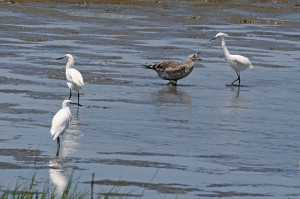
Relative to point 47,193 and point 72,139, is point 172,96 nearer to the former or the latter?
point 72,139

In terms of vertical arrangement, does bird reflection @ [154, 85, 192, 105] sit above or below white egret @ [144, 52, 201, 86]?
below

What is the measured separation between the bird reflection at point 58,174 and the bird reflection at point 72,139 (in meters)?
0.50

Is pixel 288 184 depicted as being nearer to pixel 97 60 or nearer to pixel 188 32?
pixel 97 60

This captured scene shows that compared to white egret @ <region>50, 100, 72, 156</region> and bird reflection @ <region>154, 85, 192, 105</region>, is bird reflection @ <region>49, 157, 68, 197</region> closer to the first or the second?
white egret @ <region>50, 100, 72, 156</region>

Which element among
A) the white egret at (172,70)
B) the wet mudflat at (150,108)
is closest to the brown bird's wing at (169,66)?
the white egret at (172,70)

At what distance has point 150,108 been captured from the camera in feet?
64.3

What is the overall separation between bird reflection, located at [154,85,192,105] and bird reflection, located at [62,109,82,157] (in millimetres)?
2892

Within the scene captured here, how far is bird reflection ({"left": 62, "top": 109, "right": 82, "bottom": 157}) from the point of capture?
50.4ft

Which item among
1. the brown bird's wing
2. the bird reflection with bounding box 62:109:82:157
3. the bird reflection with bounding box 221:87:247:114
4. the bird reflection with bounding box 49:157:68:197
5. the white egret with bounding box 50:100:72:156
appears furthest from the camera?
the brown bird's wing

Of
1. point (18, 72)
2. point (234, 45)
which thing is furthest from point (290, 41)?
point (18, 72)

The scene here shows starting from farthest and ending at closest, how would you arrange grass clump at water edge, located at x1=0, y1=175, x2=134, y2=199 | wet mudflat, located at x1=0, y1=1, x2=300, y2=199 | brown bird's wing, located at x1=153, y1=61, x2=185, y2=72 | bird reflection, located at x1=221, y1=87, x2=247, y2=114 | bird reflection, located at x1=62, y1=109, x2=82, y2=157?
brown bird's wing, located at x1=153, y1=61, x2=185, y2=72 < bird reflection, located at x1=221, y1=87, x2=247, y2=114 < bird reflection, located at x1=62, y1=109, x2=82, y2=157 < wet mudflat, located at x1=0, y1=1, x2=300, y2=199 < grass clump at water edge, located at x1=0, y1=175, x2=134, y2=199

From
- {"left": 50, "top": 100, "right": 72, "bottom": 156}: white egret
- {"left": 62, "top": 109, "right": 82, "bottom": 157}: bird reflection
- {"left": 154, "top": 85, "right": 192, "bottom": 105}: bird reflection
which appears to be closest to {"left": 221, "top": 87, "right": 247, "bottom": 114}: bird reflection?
{"left": 154, "top": 85, "right": 192, "bottom": 105}: bird reflection

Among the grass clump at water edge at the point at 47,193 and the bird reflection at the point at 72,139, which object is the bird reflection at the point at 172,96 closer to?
the bird reflection at the point at 72,139

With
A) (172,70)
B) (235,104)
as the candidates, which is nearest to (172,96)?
(235,104)
